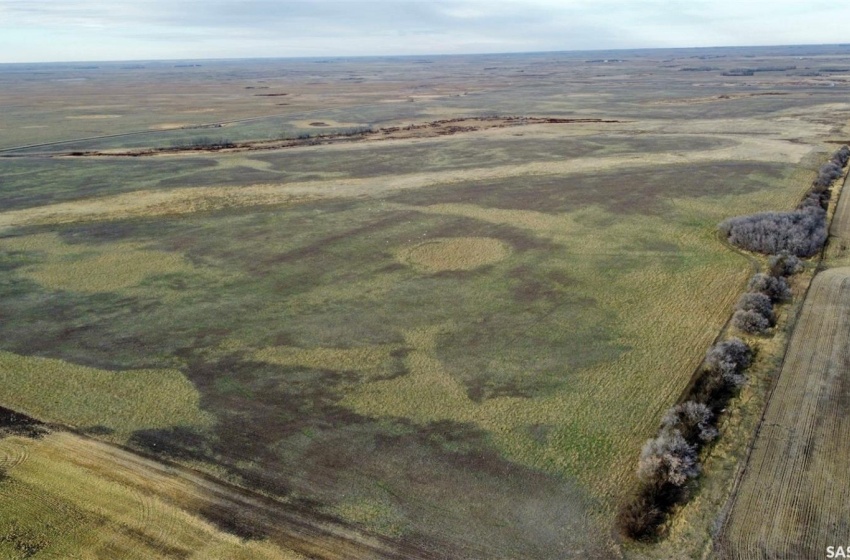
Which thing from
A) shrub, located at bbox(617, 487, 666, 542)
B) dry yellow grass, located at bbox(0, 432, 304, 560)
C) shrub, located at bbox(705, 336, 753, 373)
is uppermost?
shrub, located at bbox(705, 336, 753, 373)

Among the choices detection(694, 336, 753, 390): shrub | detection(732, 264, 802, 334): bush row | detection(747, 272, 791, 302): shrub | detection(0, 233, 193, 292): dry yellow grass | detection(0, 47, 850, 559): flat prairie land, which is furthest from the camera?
detection(0, 233, 193, 292): dry yellow grass

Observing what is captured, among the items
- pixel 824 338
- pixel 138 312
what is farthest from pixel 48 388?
pixel 824 338

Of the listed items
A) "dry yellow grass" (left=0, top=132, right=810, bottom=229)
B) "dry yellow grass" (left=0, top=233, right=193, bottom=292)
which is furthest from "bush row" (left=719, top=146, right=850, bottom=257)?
"dry yellow grass" (left=0, top=233, right=193, bottom=292)

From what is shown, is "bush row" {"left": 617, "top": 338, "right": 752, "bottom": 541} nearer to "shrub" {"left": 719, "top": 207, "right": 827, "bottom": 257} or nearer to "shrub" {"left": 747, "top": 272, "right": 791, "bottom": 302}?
"shrub" {"left": 747, "top": 272, "right": 791, "bottom": 302}

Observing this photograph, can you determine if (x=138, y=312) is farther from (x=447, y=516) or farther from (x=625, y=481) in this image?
(x=625, y=481)

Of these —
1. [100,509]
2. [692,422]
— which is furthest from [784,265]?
[100,509]

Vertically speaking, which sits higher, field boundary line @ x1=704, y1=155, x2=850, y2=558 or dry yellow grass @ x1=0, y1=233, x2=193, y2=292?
dry yellow grass @ x1=0, y1=233, x2=193, y2=292

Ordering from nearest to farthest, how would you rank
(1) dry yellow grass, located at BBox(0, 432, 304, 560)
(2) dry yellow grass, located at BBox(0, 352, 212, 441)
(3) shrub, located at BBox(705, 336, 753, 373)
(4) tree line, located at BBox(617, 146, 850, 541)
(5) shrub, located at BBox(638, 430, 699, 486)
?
(1) dry yellow grass, located at BBox(0, 432, 304, 560) < (4) tree line, located at BBox(617, 146, 850, 541) < (5) shrub, located at BBox(638, 430, 699, 486) < (2) dry yellow grass, located at BBox(0, 352, 212, 441) < (3) shrub, located at BBox(705, 336, 753, 373)

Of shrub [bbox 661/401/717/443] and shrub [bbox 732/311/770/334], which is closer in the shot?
shrub [bbox 661/401/717/443]
